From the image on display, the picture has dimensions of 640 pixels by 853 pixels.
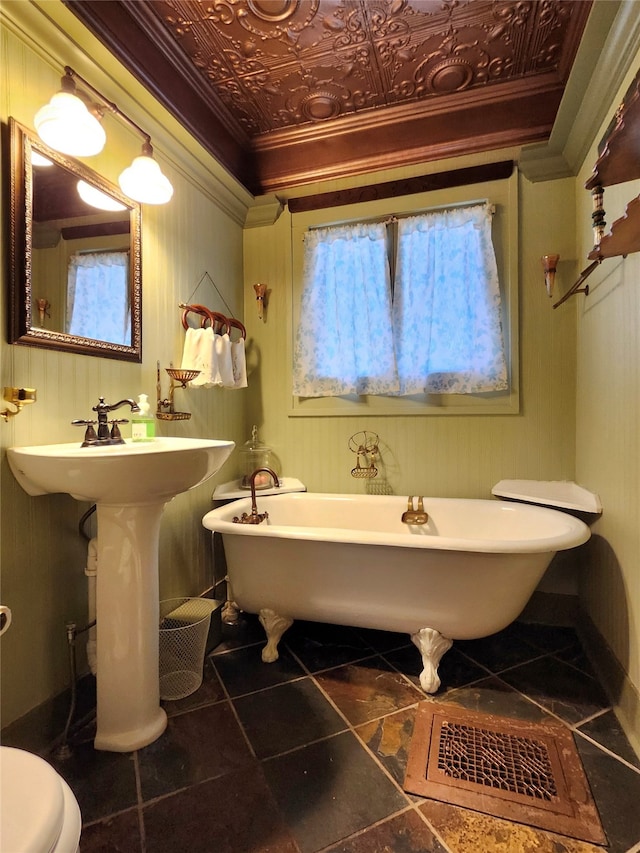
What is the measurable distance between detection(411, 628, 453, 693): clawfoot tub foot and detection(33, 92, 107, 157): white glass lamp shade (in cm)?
206

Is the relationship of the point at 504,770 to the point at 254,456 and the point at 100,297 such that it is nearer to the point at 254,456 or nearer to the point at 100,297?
the point at 254,456

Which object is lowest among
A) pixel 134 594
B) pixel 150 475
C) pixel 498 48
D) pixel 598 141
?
pixel 134 594

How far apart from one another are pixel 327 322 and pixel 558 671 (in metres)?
2.01

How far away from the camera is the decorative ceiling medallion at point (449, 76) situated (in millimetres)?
1915

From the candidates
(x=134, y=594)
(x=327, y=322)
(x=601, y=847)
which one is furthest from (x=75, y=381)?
(x=601, y=847)

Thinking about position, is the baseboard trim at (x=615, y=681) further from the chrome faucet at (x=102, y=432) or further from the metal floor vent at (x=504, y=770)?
the chrome faucet at (x=102, y=432)

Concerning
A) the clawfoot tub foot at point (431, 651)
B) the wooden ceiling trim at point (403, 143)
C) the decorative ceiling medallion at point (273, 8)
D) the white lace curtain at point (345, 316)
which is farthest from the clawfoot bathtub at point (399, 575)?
the decorative ceiling medallion at point (273, 8)

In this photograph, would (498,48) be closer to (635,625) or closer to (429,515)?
(429,515)

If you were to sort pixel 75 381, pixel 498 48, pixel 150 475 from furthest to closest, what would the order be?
pixel 498 48 → pixel 75 381 → pixel 150 475

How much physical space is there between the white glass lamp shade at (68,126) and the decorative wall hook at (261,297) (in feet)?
4.09

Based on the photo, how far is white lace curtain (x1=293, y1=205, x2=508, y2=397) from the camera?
86.0 inches

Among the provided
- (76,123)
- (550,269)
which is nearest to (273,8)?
(76,123)

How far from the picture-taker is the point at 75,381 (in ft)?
4.80

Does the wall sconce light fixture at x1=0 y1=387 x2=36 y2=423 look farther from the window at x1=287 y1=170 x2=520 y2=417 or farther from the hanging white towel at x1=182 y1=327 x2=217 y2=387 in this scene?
the window at x1=287 y1=170 x2=520 y2=417
